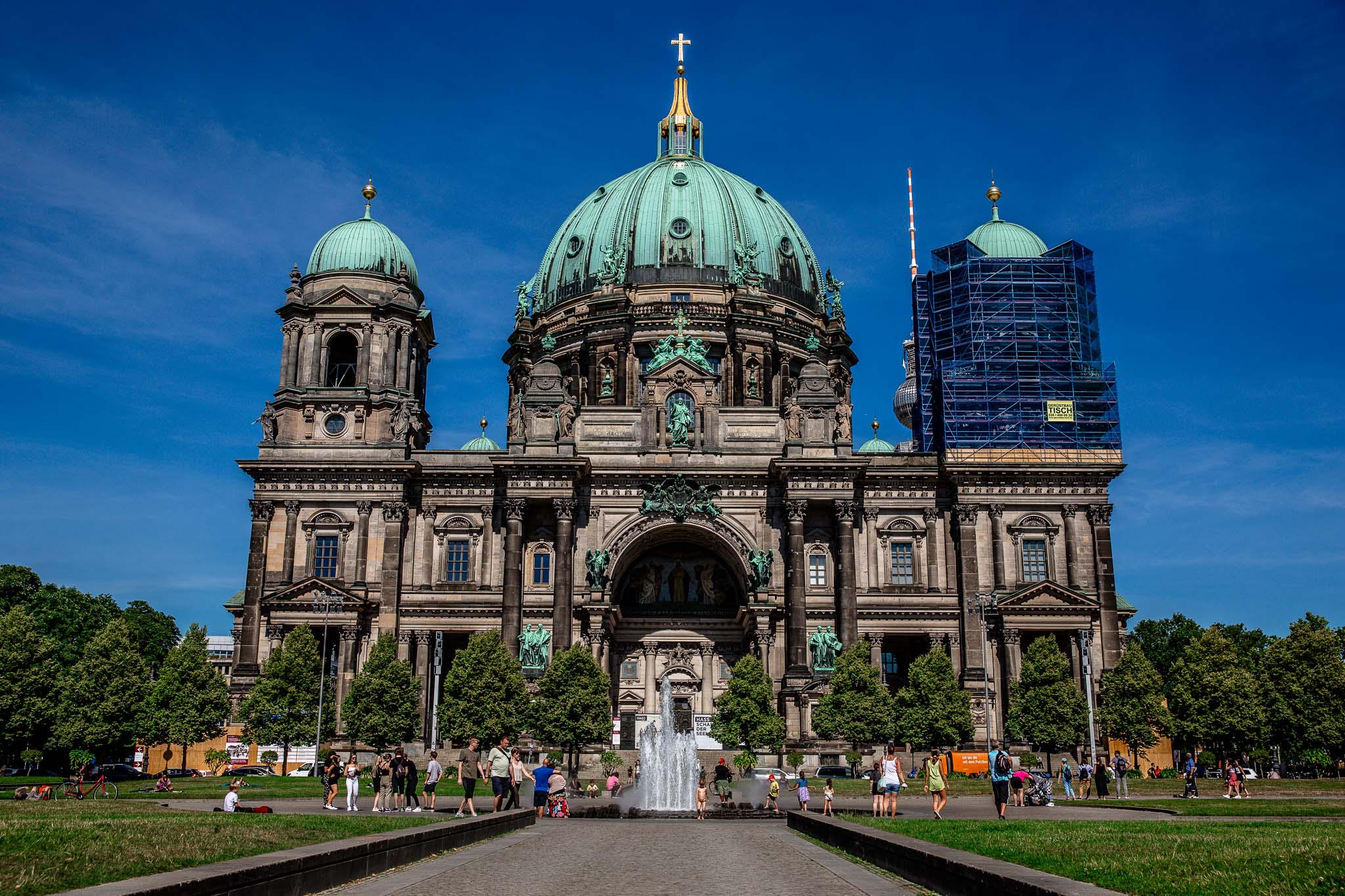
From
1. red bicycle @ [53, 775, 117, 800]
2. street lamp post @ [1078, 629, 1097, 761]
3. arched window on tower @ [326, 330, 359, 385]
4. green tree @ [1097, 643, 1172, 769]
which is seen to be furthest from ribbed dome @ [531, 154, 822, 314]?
red bicycle @ [53, 775, 117, 800]

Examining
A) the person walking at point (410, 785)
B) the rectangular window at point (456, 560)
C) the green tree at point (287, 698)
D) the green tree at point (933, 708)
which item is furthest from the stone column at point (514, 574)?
the person walking at point (410, 785)

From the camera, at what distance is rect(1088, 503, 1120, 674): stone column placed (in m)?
66.2

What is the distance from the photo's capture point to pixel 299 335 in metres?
72.4

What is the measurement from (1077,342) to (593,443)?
3035cm

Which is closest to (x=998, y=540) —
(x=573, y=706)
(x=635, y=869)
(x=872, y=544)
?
(x=872, y=544)

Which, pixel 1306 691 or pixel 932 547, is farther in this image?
pixel 932 547

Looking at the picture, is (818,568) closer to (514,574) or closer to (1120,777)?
(514,574)

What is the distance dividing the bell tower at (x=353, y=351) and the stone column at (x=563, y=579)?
Result: 416 inches

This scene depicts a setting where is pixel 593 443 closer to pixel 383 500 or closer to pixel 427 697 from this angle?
pixel 383 500

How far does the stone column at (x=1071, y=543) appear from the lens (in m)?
68.2

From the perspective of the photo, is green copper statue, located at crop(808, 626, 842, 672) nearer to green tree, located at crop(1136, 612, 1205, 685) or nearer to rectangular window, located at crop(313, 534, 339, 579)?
rectangular window, located at crop(313, 534, 339, 579)

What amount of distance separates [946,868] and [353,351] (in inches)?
2533

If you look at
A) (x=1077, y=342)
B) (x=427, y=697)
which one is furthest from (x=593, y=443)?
(x=1077, y=342)

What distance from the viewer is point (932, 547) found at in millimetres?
69438
